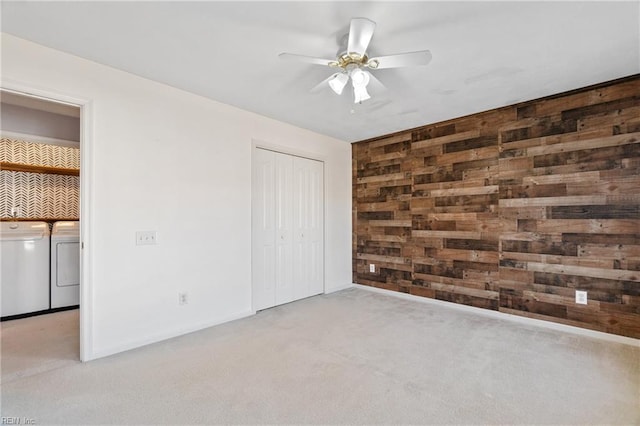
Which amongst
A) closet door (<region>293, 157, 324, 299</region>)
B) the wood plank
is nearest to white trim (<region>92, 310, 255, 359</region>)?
closet door (<region>293, 157, 324, 299</region>)

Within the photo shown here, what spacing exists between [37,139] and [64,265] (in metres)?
1.60

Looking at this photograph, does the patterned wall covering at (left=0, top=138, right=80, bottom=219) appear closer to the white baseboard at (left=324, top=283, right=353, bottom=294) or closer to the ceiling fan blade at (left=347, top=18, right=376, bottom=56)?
the white baseboard at (left=324, top=283, right=353, bottom=294)

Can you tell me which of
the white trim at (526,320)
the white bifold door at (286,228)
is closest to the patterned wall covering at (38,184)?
the white bifold door at (286,228)

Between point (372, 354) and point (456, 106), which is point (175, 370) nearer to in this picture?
point (372, 354)

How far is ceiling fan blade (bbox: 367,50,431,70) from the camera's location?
184cm

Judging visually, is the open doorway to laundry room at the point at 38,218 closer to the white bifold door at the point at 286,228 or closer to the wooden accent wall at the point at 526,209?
the white bifold door at the point at 286,228

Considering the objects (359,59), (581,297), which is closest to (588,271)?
(581,297)

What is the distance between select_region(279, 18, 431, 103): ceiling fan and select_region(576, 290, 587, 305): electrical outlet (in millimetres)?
2768

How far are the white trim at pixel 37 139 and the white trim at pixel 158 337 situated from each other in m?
2.82

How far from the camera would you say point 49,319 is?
11.1 feet

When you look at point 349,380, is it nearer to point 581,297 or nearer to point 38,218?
point 581,297

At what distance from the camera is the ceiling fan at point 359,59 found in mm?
1778

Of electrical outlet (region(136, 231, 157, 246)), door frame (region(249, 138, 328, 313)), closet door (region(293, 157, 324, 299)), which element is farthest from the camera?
closet door (region(293, 157, 324, 299))

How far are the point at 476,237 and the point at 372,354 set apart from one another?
80.0 inches
